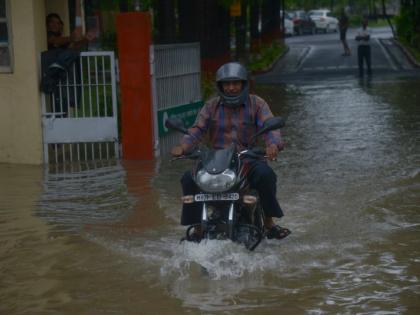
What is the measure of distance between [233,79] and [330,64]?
27.6 m

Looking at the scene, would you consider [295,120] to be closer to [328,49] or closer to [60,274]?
[60,274]

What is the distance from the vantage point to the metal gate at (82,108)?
12695 millimetres

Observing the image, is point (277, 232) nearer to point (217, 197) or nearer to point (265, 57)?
point (217, 197)

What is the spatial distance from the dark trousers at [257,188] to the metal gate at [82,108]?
5525mm

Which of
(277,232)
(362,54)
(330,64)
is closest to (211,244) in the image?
(277,232)

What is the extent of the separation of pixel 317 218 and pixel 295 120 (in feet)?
27.3

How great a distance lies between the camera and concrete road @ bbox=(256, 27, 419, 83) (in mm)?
29469

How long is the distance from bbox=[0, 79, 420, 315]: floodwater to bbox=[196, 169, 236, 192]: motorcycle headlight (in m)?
0.43

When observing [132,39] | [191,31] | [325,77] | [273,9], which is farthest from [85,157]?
[273,9]

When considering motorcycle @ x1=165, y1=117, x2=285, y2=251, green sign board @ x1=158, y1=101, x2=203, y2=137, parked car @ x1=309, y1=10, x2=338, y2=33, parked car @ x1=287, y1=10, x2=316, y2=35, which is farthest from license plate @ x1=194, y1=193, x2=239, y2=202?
parked car @ x1=309, y1=10, x2=338, y2=33

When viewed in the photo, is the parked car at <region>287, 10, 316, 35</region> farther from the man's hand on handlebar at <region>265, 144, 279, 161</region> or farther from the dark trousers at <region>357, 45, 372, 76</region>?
the man's hand on handlebar at <region>265, 144, 279, 161</region>

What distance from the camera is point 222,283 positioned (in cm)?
683

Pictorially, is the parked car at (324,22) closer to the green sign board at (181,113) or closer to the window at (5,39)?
the green sign board at (181,113)

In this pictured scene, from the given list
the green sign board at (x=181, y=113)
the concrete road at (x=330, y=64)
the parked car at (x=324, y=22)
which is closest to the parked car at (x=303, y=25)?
the parked car at (x=324, y=22)
